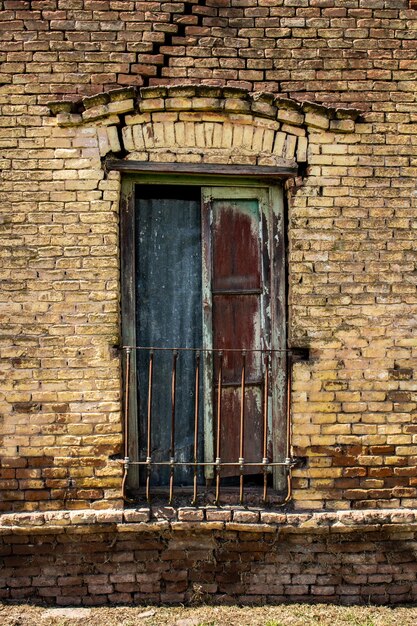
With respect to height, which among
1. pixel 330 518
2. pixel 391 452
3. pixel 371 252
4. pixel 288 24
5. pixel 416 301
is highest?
pixel 288 24

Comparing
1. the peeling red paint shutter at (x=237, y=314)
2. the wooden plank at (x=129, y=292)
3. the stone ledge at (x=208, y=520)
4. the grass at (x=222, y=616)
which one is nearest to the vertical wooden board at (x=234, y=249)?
the peeling red paint shutter at (x=237, y=314)

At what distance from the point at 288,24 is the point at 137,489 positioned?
310 cm

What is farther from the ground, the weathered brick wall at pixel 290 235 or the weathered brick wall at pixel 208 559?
the weathered brick wall at pixel 290 235

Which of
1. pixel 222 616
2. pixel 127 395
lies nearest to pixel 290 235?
pixel 127 395

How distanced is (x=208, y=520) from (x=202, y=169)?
2.16m

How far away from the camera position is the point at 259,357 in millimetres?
3914

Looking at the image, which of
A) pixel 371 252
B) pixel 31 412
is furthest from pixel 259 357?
pixel 31 412

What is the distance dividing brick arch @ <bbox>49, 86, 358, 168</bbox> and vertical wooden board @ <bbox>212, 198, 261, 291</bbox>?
0.36 m

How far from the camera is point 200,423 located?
3.90 metres

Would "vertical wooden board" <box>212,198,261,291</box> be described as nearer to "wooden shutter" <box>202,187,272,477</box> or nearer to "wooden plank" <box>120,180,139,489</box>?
"wooden shutter" <box>202,187,272,477</box>

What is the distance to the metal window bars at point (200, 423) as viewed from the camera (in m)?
3.62

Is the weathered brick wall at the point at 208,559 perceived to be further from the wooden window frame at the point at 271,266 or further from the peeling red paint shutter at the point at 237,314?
the peeling red paint shutter at the point at 237,314

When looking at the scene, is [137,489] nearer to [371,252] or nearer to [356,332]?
[356,332]

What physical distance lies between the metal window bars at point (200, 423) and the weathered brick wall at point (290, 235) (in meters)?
0.14
